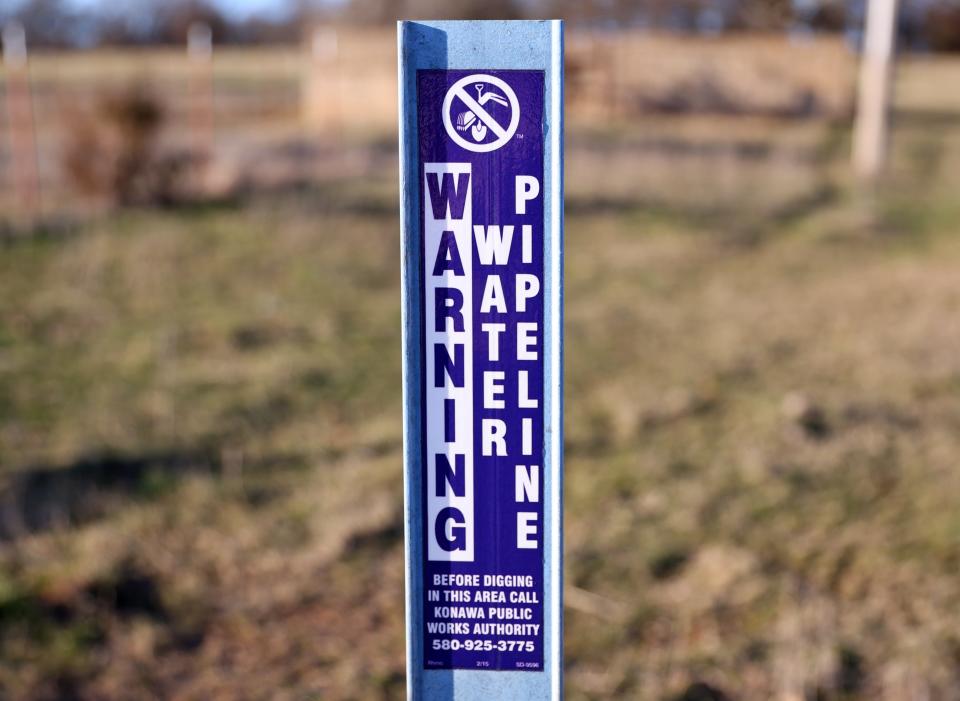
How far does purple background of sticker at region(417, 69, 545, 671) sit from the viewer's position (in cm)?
203

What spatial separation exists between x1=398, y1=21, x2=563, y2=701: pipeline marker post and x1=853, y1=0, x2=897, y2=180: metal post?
14734 millimetres

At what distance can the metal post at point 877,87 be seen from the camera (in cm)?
1598

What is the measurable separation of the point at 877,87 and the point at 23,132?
37.3ft

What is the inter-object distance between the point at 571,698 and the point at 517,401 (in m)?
1.91

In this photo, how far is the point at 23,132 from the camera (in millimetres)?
12312

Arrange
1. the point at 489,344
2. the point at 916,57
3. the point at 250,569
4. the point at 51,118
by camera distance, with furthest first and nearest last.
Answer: the point at 916,57 < the point at 51,118 < the point at 250,569 < the point at 489,344

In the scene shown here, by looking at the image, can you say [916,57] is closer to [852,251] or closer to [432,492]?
[852,251]

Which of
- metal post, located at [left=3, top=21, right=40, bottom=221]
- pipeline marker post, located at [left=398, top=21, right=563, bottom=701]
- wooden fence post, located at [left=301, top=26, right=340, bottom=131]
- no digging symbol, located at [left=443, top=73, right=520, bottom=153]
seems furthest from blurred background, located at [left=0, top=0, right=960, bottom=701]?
wooden fence post, located at [left=301, top=26, right=340, bottom=131]

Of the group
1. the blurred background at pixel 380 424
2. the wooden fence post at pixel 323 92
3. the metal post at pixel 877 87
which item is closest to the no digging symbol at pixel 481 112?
the blurred background at pixel 380 424

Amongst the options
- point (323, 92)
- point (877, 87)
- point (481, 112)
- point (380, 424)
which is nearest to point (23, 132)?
point (380, 424)

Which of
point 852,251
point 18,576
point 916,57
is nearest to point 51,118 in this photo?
point 852,251

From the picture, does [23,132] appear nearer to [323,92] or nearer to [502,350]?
[323,92]

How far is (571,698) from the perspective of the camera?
12.1 ft

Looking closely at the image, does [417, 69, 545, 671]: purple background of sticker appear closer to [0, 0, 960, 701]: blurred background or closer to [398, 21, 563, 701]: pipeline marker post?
[398, 21, 563, 701]: pipeline marker post
